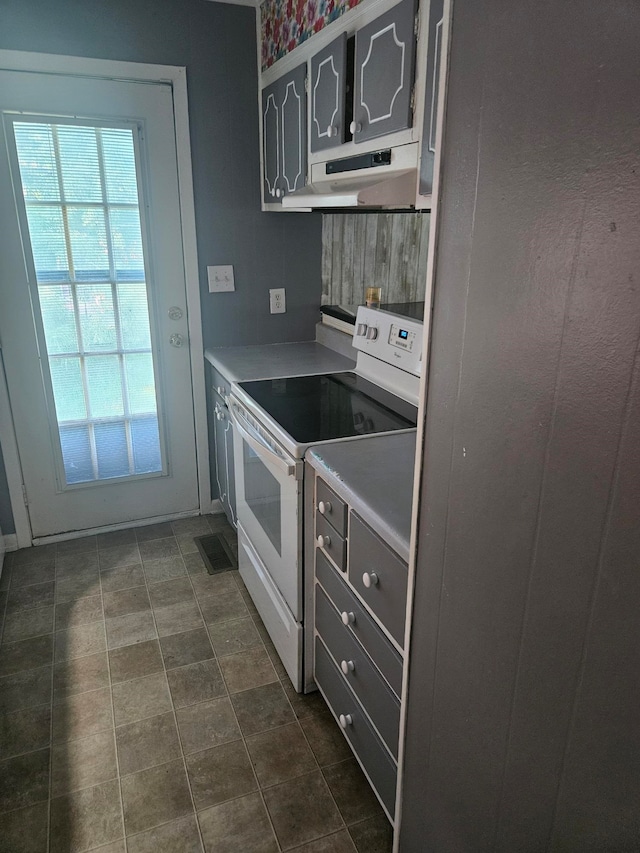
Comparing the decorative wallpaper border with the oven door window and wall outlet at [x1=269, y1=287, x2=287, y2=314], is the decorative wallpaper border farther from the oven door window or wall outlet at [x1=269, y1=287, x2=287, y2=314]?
the oven door window

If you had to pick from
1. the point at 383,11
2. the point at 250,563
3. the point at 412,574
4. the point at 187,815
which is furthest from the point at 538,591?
the point at 250,563

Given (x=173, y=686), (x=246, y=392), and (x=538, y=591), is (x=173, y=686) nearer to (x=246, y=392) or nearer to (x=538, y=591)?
(x=246, y=392)

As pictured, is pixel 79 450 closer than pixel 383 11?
No

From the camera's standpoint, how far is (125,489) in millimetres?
3027

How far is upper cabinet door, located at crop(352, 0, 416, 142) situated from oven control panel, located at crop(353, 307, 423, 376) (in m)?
0.62

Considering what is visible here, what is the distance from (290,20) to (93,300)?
4.67 feet

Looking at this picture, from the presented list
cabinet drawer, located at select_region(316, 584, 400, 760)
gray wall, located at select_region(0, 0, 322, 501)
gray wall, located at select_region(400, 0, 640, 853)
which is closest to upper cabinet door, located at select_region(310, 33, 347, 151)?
gray wall, located at select_region(0, 0, 322, 501)

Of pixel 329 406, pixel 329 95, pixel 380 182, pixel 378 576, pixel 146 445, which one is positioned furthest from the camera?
pixel 146 445

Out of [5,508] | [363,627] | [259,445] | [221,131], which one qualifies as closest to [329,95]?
[221,131]

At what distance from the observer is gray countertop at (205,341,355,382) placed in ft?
8.29

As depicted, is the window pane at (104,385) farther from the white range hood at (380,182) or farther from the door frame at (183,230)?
the white range hood at (380,182)

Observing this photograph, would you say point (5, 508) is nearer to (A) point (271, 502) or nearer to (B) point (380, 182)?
(A) point (271, 502)

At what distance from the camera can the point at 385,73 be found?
1.61 m

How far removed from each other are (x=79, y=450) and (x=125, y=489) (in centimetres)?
31
